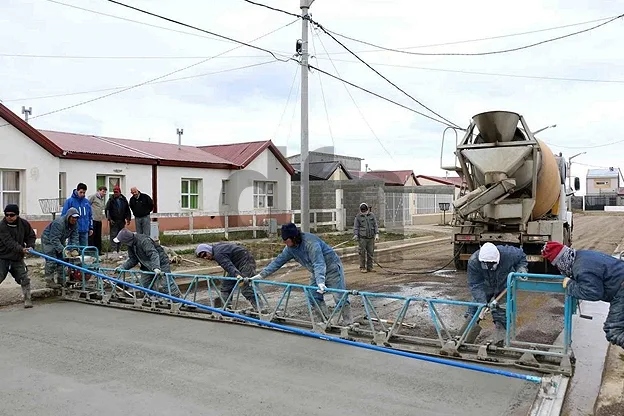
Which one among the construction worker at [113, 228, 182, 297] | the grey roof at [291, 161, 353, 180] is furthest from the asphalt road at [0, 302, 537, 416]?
the grey roof at [291, 161, 353, 180]

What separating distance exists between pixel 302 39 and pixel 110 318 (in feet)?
30.6

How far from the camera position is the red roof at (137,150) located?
16.8 metres

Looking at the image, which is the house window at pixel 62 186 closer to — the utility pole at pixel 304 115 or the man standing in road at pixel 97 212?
the man standing in road at pixel 97 212

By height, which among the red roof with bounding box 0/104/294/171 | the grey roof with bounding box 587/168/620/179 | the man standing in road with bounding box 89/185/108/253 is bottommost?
the man standing in road with bounding box 89/185/108/253

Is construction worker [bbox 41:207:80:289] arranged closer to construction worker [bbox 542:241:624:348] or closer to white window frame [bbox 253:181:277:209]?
construction worker [bbox 542:241:624:348]

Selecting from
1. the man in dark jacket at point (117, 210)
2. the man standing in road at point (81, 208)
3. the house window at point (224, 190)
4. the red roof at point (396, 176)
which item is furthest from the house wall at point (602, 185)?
the man standing in road at point (81, 208)

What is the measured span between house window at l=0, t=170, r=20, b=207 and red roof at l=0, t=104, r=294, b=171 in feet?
3.86

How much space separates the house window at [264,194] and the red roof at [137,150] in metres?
1.32

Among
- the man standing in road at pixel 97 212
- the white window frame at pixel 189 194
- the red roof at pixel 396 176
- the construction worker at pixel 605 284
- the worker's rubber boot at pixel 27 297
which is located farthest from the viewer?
the red roof at pixel 396 176

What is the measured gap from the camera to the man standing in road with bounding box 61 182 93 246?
1138 centimetres

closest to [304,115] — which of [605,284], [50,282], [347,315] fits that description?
[50,282]

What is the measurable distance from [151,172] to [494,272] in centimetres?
1616

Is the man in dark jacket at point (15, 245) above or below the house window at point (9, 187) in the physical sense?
below

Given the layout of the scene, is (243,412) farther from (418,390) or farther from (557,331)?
(557,331)
